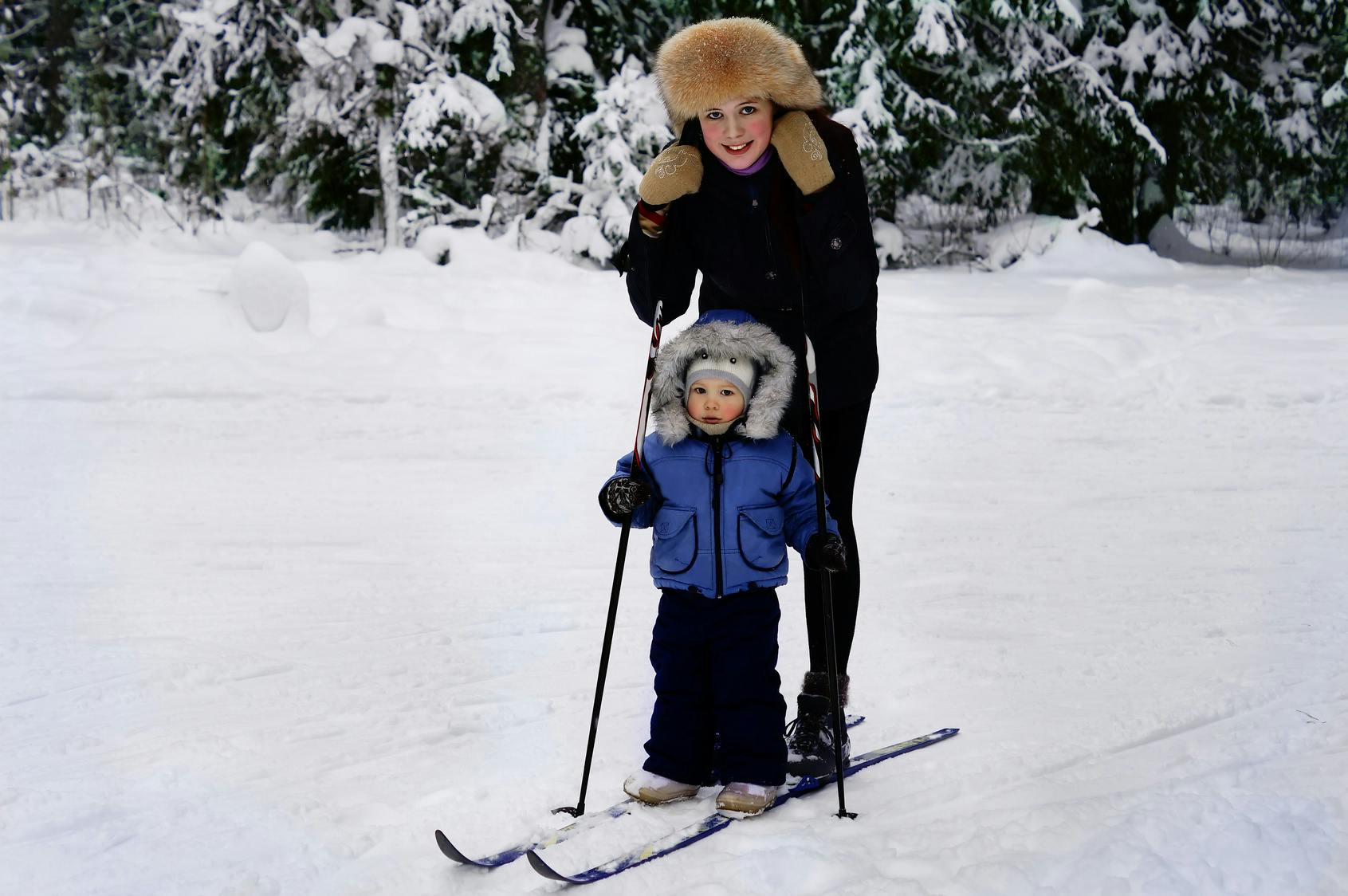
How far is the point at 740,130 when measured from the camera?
2.81 metres

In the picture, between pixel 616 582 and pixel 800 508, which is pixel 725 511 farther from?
pixel 616 582

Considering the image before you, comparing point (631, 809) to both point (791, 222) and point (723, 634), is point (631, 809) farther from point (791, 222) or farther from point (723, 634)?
point (791, 222)

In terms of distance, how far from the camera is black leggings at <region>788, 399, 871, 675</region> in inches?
120

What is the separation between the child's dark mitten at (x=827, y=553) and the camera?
8.68ft

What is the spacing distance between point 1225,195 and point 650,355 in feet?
42.0

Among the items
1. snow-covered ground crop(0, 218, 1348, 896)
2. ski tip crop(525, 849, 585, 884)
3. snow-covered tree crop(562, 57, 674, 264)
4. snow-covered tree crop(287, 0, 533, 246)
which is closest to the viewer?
ski tip crop(525, 849, 585, 884)

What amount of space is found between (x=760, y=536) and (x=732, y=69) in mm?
1050

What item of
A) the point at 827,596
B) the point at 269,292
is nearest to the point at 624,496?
the point at 827,596

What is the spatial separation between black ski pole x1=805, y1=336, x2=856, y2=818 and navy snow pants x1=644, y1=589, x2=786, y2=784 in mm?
122

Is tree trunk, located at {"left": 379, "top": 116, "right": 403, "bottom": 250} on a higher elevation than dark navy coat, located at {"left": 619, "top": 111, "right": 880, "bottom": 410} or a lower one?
higher

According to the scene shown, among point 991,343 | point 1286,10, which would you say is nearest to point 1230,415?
point 991,343

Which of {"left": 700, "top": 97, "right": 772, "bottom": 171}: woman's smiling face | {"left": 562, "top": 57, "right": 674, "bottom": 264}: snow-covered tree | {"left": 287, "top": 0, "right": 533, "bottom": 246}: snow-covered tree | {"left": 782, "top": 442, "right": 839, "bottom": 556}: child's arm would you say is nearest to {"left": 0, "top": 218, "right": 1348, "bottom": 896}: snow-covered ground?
{"left": 782, "top": 442, "right": 839, "bottom": 556}: child's arm

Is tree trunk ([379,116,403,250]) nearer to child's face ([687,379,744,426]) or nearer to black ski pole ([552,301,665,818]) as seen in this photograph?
black ski pole ([552,301,665,818])

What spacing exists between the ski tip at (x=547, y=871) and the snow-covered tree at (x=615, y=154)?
8.84 meters
